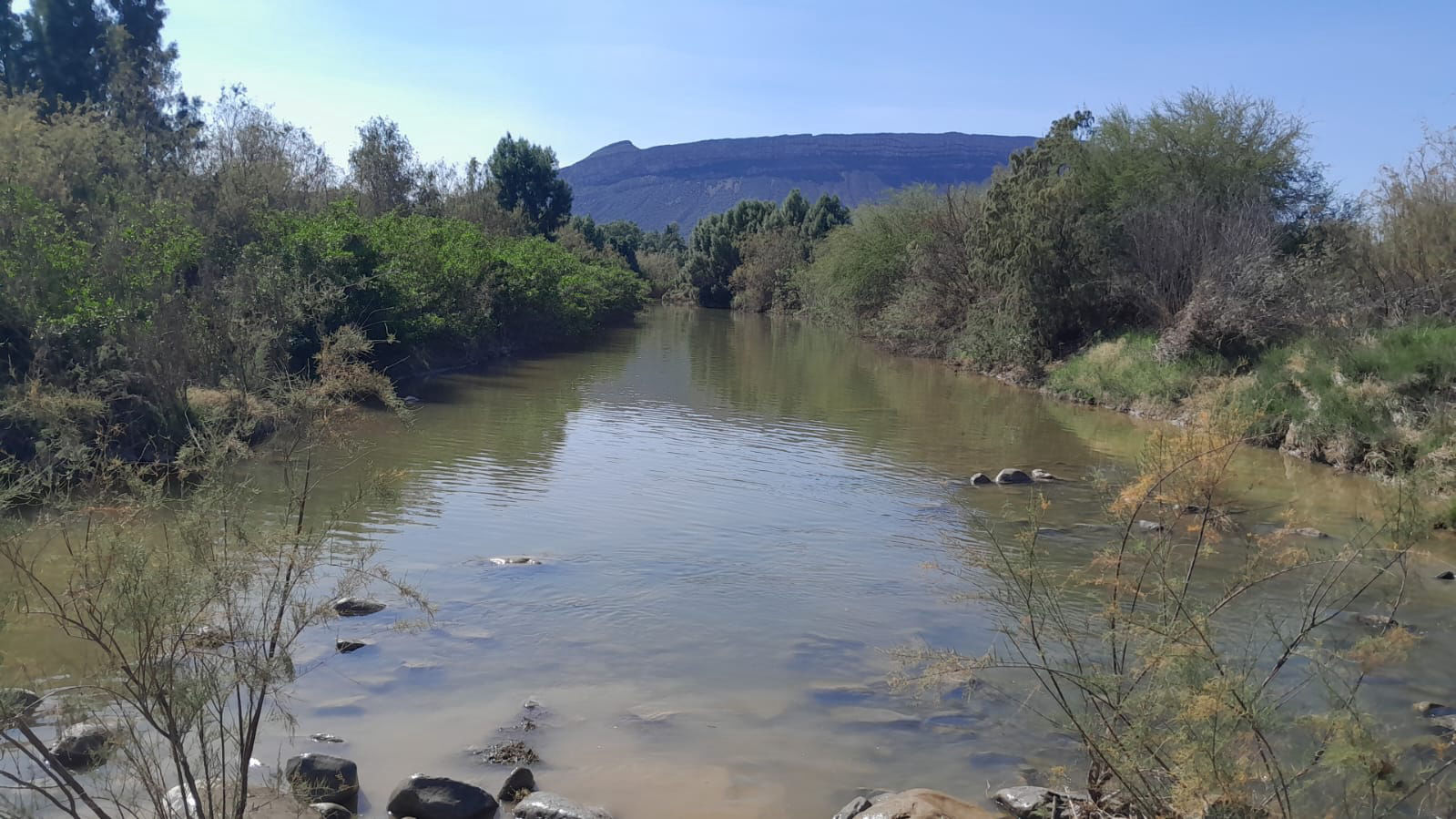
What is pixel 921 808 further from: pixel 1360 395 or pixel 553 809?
pixel 1360 395

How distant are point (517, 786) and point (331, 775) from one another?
1.19 meters

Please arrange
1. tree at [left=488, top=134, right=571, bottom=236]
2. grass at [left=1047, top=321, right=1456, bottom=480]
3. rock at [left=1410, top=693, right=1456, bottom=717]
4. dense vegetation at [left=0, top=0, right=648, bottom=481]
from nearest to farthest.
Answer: rock at [left=1410, top=693, right=1456, bottom=717] < dense vegetation at [left=0, top=0, right=648, bottom=481] < grass at [left=1047, top=321, right=1456, bottom=480] < tree at [left=488, top=134, right=571, bottom=236]

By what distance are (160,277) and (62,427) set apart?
5901 mm

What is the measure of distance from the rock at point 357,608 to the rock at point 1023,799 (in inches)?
252

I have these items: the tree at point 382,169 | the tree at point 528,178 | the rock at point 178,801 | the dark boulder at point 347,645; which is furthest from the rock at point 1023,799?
the tree at point 528,178

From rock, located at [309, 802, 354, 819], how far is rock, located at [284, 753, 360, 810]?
0.05m

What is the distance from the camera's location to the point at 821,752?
7512 mm

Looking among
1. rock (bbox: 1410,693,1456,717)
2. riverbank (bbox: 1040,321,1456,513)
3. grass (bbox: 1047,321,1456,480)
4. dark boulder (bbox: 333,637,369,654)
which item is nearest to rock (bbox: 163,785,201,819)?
dark boulder (bbox: 333,637,369,654)

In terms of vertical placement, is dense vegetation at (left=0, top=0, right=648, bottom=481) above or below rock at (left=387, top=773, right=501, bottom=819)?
above

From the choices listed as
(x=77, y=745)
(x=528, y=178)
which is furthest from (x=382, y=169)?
(x=77, y=745)

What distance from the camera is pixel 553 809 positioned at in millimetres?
6242

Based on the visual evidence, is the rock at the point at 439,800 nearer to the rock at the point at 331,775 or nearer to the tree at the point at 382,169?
the rock at the point at 331,775

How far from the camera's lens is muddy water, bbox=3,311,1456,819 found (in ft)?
24.1

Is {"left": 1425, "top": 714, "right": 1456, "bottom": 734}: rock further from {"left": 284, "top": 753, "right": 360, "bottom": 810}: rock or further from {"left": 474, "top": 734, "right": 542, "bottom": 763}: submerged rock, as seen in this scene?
{"left": 284, "top": 753, "right": 360, "bottom": 810}: rock
